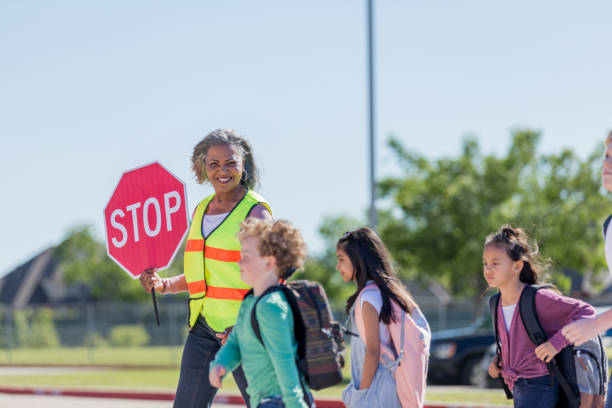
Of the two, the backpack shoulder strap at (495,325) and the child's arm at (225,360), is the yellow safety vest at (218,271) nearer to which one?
the child's arm at (225,360)

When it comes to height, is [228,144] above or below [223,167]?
above

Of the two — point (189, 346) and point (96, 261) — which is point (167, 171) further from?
point (96, 261)

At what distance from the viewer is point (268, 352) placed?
405cm

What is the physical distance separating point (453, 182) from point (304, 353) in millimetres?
28593

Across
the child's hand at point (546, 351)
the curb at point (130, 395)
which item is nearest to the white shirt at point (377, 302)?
the child's hand at point (546, 351)

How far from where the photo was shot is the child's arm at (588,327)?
3980mm

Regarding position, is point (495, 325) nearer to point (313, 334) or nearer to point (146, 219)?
point (313, 334)

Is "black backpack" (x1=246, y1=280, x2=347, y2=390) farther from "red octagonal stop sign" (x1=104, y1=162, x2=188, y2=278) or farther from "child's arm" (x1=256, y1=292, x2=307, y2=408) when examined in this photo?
"red octagonal stop sign" (x1=104, y1=162, x2=188, y2=278)

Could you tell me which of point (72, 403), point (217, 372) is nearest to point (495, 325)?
point (217, 372)

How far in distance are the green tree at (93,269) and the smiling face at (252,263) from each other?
5992 cm

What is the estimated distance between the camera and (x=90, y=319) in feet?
103

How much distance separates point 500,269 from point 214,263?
151cm

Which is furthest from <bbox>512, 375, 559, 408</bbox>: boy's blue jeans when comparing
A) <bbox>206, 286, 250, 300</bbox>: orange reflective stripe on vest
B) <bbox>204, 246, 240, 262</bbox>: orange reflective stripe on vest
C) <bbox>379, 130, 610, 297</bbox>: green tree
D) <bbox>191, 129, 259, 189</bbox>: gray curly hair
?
<bbox>379, 130, 610, 297</bbox>: green tree

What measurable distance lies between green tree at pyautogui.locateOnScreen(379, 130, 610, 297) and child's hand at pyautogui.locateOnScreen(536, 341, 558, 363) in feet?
86.3
